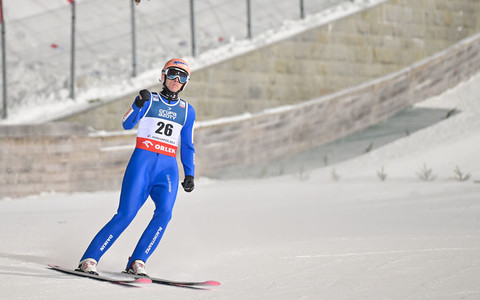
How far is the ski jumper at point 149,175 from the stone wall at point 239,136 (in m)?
7.00

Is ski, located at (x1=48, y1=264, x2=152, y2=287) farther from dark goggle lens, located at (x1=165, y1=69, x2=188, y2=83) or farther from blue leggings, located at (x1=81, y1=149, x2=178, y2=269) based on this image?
dark goggle lens, located at (x1=165, y1=69, x2=188, y2=83)

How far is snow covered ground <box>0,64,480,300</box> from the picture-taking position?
581 cm

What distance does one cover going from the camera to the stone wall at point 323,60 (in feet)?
48.8

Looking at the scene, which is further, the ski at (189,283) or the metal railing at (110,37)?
the metal railing at (110,37)

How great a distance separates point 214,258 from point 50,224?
11.1 ft

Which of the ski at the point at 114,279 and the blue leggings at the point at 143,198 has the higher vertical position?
the blue leggings at the point at 143,198

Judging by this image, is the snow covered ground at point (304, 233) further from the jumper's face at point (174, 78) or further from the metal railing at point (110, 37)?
the metal railing at point (110, 37)

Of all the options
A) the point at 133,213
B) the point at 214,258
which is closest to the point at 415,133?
the point at 214,258

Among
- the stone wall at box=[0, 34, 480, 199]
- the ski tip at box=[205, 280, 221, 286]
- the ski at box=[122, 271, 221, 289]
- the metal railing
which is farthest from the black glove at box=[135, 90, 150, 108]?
the metal railing

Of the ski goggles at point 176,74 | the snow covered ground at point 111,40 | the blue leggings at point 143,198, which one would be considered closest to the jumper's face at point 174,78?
the ski goggles at point 176,74

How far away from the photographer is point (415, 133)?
15938 millimetres

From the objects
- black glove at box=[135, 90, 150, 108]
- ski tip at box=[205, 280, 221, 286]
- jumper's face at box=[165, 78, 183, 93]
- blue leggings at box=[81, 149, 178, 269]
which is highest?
jumper's face at box=[165, 78, 183, 93]

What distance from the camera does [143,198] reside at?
645 centimetres

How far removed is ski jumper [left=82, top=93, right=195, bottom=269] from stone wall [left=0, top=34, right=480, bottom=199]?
7.00 metres
